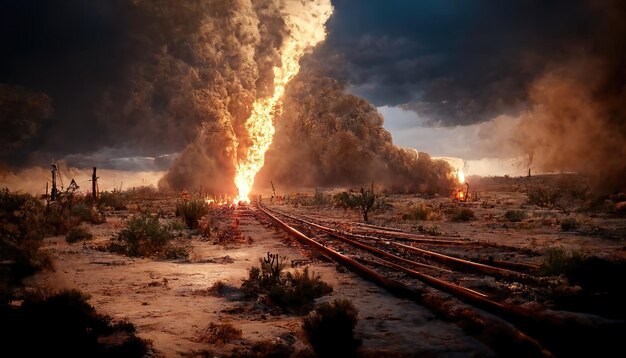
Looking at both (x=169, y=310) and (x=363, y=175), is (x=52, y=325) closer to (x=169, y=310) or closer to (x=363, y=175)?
(x=169, y=310)

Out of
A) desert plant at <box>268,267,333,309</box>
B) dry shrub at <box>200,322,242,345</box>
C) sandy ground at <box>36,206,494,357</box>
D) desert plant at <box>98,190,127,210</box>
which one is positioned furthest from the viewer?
desert plant at <box>98,190,127,210</box>

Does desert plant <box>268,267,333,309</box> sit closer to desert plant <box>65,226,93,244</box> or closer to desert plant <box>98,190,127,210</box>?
desert plant <box>65,226,93,244</box>

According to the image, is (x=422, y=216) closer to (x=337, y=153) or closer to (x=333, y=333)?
(x=333, y=333)

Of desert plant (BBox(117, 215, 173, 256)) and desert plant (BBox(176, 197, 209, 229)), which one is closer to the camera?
desert plant (BBox(117, 215, 173, 256))

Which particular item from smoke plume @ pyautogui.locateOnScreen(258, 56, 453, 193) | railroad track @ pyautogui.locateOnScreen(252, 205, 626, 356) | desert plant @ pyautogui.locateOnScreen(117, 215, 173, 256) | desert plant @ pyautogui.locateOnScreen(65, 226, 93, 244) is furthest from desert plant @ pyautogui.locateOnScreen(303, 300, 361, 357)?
smoke plume @ pyautogui.locateOnScreen(258, 56, 453, 193)

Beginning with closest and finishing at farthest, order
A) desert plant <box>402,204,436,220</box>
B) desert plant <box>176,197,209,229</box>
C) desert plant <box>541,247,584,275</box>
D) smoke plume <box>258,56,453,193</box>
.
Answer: desert plant <box>541,247,584,275</box> < desert plant <box>176,197,209,229</box> < desert plant <box>402,204,436,220</box> < smoke plume <box>258,56,453,193</box>

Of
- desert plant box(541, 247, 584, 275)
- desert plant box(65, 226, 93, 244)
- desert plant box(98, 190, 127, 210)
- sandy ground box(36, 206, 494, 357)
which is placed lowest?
sandy ground box(36, 206, 494, 357)
